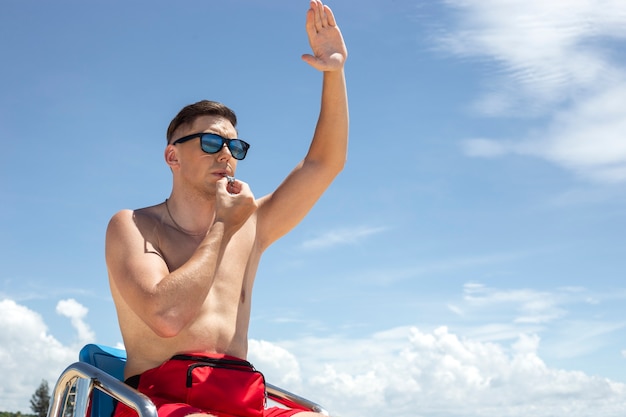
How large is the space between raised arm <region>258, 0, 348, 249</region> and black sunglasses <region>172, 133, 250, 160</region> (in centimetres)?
49

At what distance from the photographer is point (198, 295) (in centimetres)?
356

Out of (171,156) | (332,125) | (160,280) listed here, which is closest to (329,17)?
(332,125)

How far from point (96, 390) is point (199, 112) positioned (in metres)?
1.66

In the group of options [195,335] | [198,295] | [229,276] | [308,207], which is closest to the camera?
[198,295]

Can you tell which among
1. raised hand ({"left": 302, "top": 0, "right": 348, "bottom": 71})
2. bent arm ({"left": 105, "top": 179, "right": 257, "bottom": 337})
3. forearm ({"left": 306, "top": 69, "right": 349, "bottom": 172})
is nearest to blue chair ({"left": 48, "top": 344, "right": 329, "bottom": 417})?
bent arm ({"left": 105, "top": 179, "right": 257, "bottom": 337})

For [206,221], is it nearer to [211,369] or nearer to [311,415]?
[211,369]

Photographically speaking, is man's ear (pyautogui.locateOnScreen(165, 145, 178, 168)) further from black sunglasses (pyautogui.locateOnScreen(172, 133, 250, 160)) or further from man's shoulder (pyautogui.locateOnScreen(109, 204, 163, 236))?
man's shoulder (pyautogui.locateOnScreen(109, 204, 163, 236))

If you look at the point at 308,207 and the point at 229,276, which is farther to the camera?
the point at 308,207

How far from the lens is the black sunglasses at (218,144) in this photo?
4.29m

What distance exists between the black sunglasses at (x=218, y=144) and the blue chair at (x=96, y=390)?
1.28 meters

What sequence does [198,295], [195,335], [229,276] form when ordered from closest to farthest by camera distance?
[198,295] < [195,335] < [229,276]

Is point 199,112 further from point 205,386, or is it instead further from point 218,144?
point 205,386

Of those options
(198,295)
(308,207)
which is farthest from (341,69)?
(198,295)

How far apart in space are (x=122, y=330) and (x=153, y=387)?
18.9 inches
